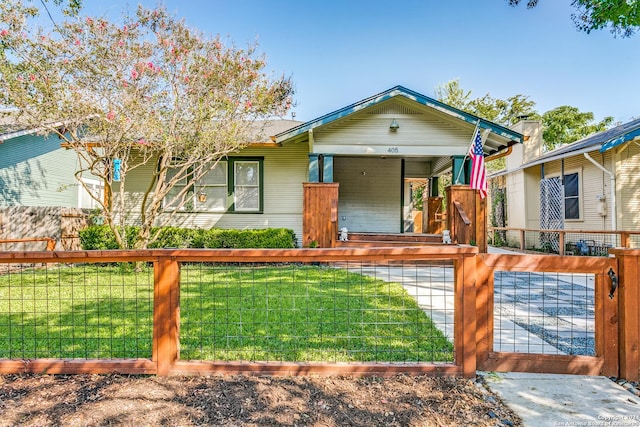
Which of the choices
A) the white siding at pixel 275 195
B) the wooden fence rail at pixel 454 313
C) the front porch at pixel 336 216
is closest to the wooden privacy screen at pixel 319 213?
the front porch at pixel 336 216

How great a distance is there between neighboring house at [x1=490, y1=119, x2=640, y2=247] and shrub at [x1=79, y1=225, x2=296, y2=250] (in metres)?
7.05

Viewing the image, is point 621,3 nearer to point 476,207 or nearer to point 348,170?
point 476,207

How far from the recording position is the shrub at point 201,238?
959cm

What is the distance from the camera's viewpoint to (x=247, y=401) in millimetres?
2438

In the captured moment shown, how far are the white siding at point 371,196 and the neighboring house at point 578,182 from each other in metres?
4.19

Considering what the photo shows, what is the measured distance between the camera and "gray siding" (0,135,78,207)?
1084 centimetres

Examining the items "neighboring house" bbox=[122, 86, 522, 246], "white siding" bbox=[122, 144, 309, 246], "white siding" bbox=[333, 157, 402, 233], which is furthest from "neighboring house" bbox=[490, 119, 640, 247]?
"white siding" bbox=[122, 144, 309, 246]

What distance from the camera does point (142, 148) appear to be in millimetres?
8000

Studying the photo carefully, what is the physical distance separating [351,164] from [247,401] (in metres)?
10.2

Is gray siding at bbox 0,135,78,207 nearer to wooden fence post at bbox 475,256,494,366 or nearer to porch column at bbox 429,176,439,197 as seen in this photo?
wooden fence post at bbox 475,256,494,366

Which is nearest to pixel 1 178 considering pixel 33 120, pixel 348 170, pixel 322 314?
pixel 33 120

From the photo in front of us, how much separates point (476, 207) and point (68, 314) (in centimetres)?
872

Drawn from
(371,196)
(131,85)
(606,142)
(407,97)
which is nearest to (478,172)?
(407,97)

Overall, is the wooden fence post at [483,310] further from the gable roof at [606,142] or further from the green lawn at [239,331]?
the gable roof at [606,142]
